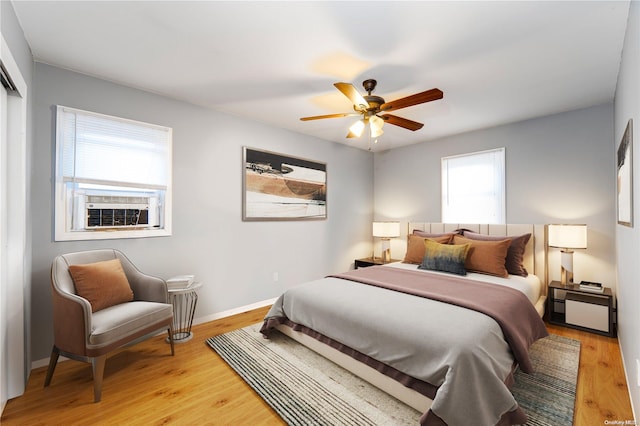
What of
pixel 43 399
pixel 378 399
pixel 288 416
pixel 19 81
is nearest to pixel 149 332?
pixel 43 399

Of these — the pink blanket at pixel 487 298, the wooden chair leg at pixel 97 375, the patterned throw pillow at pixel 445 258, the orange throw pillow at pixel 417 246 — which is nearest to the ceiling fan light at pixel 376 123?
the pink blanket at pixel 487 298

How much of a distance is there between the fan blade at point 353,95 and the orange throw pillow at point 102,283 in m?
2.43

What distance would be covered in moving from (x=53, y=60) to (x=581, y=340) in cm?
550

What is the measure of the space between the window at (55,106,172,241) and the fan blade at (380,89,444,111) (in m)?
2.35

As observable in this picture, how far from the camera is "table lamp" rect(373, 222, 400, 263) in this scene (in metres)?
4.81

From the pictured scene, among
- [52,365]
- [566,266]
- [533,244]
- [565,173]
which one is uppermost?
[565,173]

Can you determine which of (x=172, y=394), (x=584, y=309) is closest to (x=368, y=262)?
(x=584, y=309)

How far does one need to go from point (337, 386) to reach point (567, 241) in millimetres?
2989

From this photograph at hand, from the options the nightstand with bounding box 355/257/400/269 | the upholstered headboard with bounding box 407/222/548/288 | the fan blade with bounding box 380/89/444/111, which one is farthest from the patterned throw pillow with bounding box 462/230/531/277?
the fan blade with bounding box 380/89/444/111

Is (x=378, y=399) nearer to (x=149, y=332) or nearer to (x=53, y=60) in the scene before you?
(x=149, y=332)

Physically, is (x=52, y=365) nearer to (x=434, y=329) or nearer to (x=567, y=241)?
(x=434, y=329)

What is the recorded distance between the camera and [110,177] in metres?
2.74

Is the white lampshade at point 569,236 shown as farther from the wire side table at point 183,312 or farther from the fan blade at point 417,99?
the wire side table at point 183,312

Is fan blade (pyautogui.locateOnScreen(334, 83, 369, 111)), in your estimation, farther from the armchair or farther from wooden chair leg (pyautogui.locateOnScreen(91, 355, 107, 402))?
wooden chair leg (pyautogui.locateOnScreen(91, 355, 107, 402))
